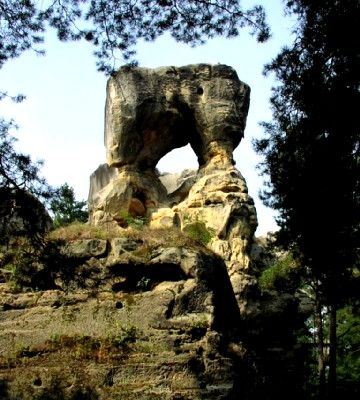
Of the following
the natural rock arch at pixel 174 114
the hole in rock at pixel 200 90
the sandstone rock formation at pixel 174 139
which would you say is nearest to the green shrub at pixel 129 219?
the sandstone rock formation at pixel 174 139

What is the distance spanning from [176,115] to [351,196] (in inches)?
343

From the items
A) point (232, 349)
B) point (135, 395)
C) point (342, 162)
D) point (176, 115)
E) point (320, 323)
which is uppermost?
point (176, 115)

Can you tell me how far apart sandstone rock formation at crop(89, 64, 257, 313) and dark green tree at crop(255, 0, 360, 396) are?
489 centimetres

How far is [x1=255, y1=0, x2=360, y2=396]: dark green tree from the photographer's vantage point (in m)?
7.86

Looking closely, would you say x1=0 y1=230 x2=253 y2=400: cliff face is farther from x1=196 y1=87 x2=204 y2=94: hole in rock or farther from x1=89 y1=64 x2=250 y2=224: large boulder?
x1=196 y1=87 x2=204 y2=94: hole in rock

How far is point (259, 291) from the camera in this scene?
15.3m

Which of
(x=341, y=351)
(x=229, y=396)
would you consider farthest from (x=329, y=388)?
(x=229, y=396)

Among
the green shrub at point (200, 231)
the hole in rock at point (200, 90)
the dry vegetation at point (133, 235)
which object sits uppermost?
the hole in rock at point (200, 90)

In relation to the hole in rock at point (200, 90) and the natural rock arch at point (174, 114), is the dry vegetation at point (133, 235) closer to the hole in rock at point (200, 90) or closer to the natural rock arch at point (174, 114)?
the natural rock arch at point (174, 114)

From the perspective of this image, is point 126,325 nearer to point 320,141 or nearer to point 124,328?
point 124,328

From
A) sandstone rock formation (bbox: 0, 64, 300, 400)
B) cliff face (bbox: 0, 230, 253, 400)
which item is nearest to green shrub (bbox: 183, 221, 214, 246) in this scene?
sandstone rock formation (bbox: 0, 64, 300, 400)

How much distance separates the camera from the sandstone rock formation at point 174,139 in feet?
54.5

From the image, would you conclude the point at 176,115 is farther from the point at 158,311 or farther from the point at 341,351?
the point at 158,311

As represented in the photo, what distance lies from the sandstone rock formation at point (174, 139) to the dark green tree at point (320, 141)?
489 centimetres
